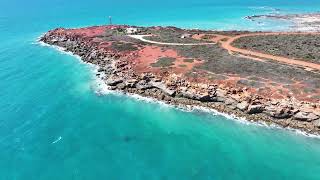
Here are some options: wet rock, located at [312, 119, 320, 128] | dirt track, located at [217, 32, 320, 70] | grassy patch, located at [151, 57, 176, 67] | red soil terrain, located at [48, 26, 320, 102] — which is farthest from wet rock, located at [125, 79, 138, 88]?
wet rock, located at [312, 119, 320, 128]

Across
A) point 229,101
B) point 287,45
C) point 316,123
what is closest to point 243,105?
point 229,101

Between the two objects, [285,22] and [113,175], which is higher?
[285,22]

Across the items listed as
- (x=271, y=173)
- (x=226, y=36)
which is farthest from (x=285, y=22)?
(x=271, y=173)

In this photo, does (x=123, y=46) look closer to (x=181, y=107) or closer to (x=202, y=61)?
(x=202, y=61)

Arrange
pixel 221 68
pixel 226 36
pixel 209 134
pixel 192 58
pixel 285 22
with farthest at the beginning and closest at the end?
pixel 285 22 < pixel 226 36 < pixel 192 58 < pixel 221 68 < pixel 209 134

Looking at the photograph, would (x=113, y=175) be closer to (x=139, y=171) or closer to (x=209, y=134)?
(x=139, y=171)

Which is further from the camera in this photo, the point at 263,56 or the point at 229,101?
the point at 263,56

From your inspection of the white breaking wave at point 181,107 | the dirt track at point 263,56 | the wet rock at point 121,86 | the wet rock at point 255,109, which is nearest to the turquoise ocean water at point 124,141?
the white breaking wave at point 181,107
